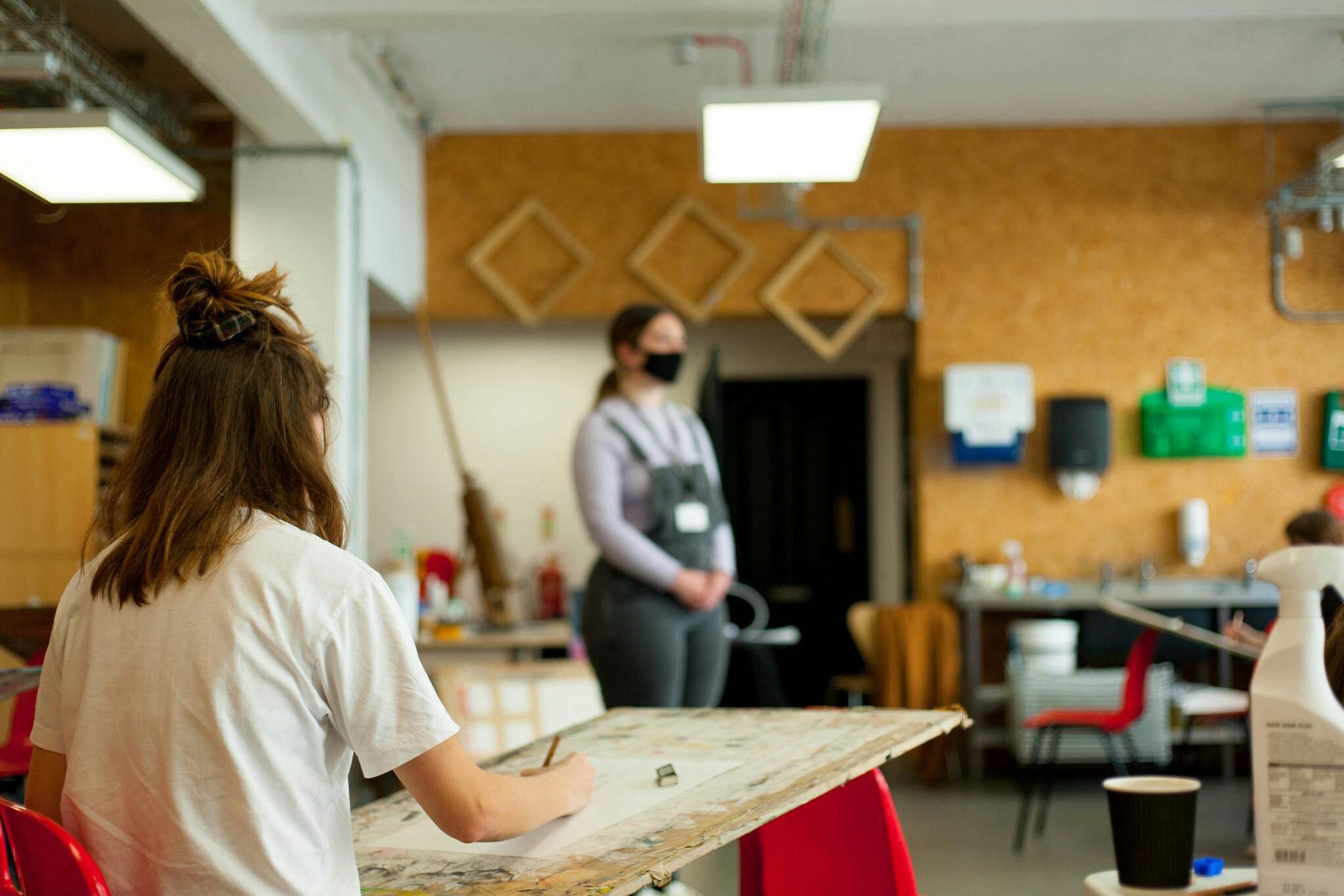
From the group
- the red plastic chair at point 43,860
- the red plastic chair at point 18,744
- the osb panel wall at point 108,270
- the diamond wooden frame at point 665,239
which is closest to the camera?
the red plastic chair at point 43,860

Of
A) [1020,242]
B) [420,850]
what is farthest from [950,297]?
[420,850]

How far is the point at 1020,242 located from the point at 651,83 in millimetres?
1945

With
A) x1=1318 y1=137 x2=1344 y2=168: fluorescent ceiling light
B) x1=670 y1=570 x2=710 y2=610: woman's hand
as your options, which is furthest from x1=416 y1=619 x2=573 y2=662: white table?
x1=1318 y1=137 x2=1344 y2=168: fluorescent ceiling light

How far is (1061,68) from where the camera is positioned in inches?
207

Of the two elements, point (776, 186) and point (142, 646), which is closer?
point (142, 646)

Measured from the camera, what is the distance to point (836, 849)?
1.74m

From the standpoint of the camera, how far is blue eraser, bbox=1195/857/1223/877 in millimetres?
1481

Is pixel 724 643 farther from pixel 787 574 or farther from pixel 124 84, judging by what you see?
pixel 787 574

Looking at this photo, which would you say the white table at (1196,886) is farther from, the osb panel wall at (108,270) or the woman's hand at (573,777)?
the osb panel wall at (108,270)

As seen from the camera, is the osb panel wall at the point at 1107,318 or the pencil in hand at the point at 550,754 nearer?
the pencil in hand at the point at 550,754

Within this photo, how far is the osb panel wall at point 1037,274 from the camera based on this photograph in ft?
19.1

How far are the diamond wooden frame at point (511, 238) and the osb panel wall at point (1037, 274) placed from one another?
6 centimetres

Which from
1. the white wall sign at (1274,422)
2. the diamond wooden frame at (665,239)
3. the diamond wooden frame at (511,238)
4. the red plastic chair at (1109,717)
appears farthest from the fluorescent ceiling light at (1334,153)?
the diamond wooden frame at (511,238)

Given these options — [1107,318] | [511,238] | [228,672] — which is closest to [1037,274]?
[1107,318]
